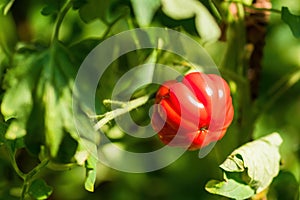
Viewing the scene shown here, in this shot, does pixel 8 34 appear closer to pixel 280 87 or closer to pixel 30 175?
pixel 30 175

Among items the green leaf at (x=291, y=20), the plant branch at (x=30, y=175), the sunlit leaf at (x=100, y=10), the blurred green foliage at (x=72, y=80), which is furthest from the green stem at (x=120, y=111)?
the green leaf at (x=291, y=20)

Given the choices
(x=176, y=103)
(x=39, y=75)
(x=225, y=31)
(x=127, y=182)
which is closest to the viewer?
(x=176, y=103)

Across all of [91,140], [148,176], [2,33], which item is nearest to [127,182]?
[148,176]

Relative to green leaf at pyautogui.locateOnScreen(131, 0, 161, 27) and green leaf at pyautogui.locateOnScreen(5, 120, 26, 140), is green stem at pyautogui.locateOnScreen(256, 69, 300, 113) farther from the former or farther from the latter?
green leaf at pyautogui.locateOnScreen(5, 120, 26, 140)

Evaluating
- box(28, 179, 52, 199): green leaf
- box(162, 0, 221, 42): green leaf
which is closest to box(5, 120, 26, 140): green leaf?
box(28, 179, 52, 199): green leaf

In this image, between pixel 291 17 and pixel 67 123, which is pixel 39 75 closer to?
pixel 67 123

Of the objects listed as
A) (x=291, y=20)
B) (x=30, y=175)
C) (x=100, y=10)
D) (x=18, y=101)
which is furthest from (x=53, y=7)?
(x=291, y=20)
